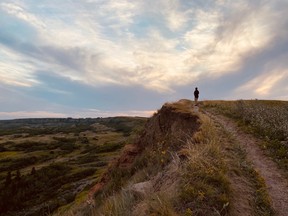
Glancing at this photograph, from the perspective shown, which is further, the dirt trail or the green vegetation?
the green vegetation

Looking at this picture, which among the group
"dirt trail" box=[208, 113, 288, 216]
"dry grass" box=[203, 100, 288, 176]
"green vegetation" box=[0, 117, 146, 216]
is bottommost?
"green vegetation" box=[0, 117, 146, 216]

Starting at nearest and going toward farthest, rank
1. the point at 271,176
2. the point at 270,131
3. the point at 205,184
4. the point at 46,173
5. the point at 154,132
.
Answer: the point at 205,184
the point at 271,176
the point at 270,131
the point at 154,132
the point at 46,173

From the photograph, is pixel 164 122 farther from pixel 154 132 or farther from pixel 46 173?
pixel 46 173

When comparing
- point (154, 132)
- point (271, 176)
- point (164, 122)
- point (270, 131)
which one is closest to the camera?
point (271, 176)

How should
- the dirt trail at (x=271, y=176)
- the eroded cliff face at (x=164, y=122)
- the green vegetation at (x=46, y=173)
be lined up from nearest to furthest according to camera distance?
the dirt trail at (x=271, y=176) → the eroded cliff face at (x=164, y=122) → the green vegetation at (x=46, y=173)

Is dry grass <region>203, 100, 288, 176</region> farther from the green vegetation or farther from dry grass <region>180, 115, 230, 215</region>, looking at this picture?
the green vegetation

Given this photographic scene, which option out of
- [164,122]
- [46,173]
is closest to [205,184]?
[164,122]

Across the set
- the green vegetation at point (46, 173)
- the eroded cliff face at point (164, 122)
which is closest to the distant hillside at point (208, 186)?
the eroded cliff face at point (164, 122)

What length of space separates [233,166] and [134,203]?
4152 mm

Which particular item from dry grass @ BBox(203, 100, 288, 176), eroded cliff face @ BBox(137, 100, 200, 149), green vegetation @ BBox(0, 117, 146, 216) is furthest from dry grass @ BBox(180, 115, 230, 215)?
green vegetation @ BBox(0, 117, 146, 216)

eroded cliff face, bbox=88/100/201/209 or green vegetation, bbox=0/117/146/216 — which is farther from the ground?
eroded cliff face, bbox=88/100/201/209

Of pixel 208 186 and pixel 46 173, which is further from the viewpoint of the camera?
pixel 46 173

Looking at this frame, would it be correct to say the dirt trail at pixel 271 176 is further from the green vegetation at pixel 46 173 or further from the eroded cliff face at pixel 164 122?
the green vegetation at pixel 46 173

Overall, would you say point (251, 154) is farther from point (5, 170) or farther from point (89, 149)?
point (89, 149)
